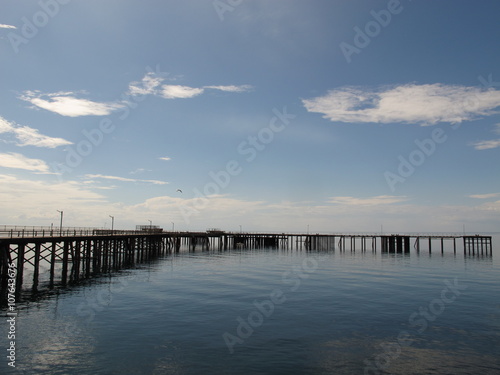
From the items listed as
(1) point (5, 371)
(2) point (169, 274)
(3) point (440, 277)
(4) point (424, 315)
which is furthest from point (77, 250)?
(3) point (440, 277)

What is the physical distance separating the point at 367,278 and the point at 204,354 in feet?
118

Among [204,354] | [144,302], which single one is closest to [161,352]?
[204,354]

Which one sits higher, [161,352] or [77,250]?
[77,250]

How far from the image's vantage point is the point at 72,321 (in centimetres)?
2495

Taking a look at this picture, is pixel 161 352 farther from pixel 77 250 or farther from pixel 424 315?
pixel 77 250

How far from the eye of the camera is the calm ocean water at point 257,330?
18141 mm

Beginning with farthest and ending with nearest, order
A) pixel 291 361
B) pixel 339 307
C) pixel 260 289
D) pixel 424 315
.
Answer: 1. pixel 260 289
2. pixel 339 307
3. pixel 424 315
4. pixel 291 361

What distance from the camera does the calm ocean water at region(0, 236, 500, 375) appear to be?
18.1 metres

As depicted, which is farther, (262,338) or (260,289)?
(260,289)

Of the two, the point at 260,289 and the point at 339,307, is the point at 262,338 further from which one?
the point at 260,289

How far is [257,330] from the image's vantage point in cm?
2409

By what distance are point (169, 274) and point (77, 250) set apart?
47.0 feet

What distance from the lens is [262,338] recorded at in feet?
73.4

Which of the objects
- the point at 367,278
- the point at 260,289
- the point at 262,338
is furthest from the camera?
the point at 367,278
